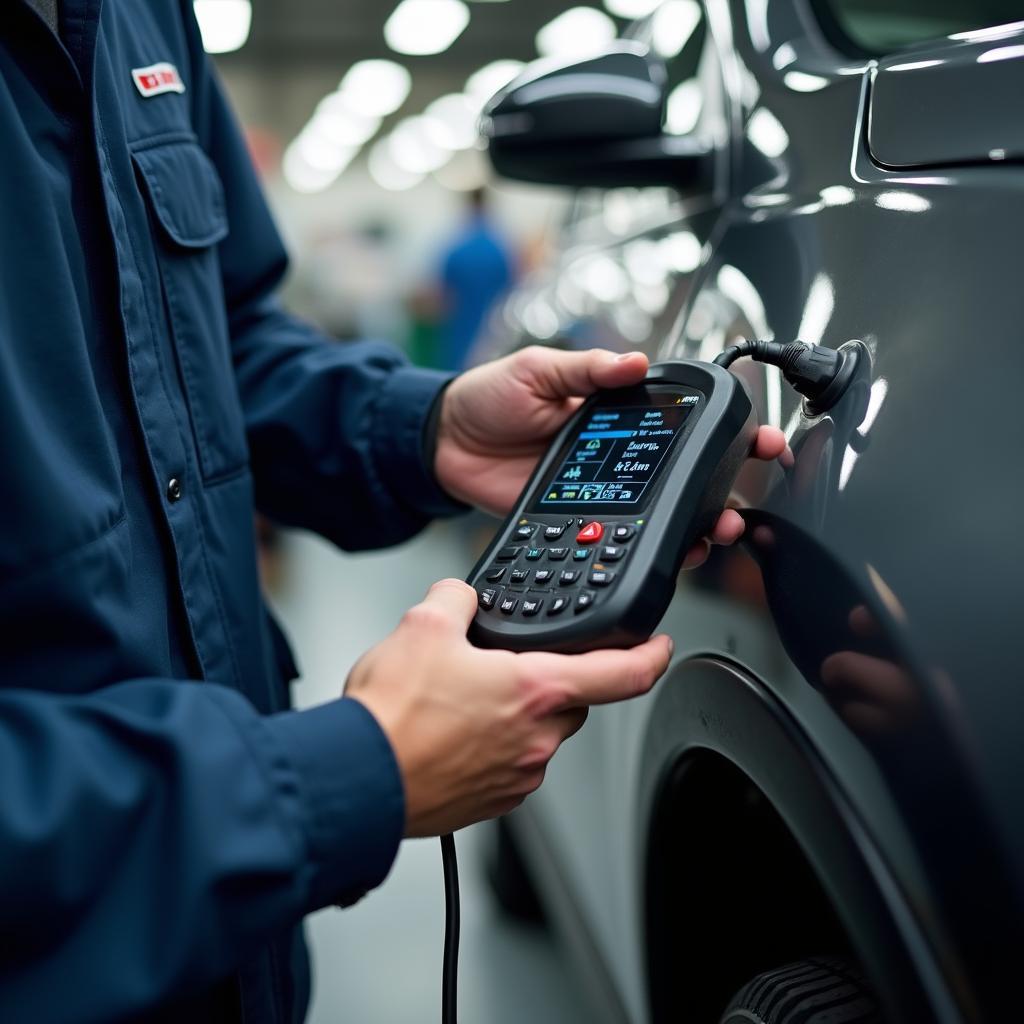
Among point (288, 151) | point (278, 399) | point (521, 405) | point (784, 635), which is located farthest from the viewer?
point (288, 151)

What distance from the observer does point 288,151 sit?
14938mm

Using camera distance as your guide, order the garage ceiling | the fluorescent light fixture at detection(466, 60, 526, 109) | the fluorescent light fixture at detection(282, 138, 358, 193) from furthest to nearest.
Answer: the fluorescent light fixture at detection(282, 138, 358, 193)
the fluorescent light fixture at detection(466, 60, 526, 109)
the garage ceiling

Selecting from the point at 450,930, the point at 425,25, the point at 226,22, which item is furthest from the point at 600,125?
the point at 425,25

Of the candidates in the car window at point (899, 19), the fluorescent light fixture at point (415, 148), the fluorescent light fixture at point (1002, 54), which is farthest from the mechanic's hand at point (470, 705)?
the fluorescent light fixture at point (415, 148)

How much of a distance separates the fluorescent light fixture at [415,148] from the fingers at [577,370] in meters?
12.5

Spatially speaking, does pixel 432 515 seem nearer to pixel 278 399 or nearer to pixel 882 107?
pixel 278 399

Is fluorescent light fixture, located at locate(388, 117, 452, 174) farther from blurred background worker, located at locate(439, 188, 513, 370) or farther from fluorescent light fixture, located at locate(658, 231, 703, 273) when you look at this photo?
fluorescent light fixture, located at locate(658, 231, 703, 273)

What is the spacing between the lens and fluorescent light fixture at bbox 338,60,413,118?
1009 cm

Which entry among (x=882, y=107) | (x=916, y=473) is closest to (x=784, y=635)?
(x=916, y=473)

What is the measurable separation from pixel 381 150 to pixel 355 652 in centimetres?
1339

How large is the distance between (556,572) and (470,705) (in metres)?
0.13

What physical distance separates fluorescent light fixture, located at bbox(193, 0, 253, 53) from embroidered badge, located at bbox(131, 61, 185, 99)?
6712mm

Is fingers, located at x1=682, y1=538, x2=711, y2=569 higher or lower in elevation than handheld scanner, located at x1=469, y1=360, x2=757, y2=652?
lower

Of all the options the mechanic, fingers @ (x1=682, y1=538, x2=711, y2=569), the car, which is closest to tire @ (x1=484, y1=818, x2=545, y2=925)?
the car
